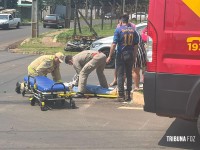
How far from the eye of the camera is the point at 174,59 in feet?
17.8

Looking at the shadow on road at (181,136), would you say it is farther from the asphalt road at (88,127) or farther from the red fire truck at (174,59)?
the red fire truck at (174,59)

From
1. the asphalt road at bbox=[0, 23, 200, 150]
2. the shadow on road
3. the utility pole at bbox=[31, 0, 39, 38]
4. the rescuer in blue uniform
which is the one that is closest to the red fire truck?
the shadow on road

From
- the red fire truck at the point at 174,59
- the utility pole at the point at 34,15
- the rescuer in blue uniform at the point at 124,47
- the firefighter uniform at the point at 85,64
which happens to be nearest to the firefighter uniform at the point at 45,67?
the firefighter uniform at the point at 85,64

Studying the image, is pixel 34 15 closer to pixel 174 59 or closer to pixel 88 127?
pixel 88 127

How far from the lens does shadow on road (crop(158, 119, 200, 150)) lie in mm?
5885

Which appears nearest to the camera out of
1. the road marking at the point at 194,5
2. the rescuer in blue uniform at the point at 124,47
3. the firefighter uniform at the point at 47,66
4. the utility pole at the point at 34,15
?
the road marking at the point at 194,5

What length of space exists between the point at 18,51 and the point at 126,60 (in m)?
14.0

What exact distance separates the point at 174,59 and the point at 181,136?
4.60 ft

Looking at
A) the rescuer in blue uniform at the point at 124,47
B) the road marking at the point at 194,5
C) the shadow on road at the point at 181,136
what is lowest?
the shadow on road at the point at 181,136

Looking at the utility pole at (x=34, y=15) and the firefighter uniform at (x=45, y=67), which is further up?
the utility pole at (x=34, y=15)

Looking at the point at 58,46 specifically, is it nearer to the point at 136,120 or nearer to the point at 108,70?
the point at 108,70

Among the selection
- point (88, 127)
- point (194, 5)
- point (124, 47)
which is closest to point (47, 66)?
point (124, 47)

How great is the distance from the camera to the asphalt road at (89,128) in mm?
5953

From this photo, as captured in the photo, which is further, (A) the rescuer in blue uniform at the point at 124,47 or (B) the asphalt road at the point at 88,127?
(A) the rescuer in blue uniform at the point at 124,47
